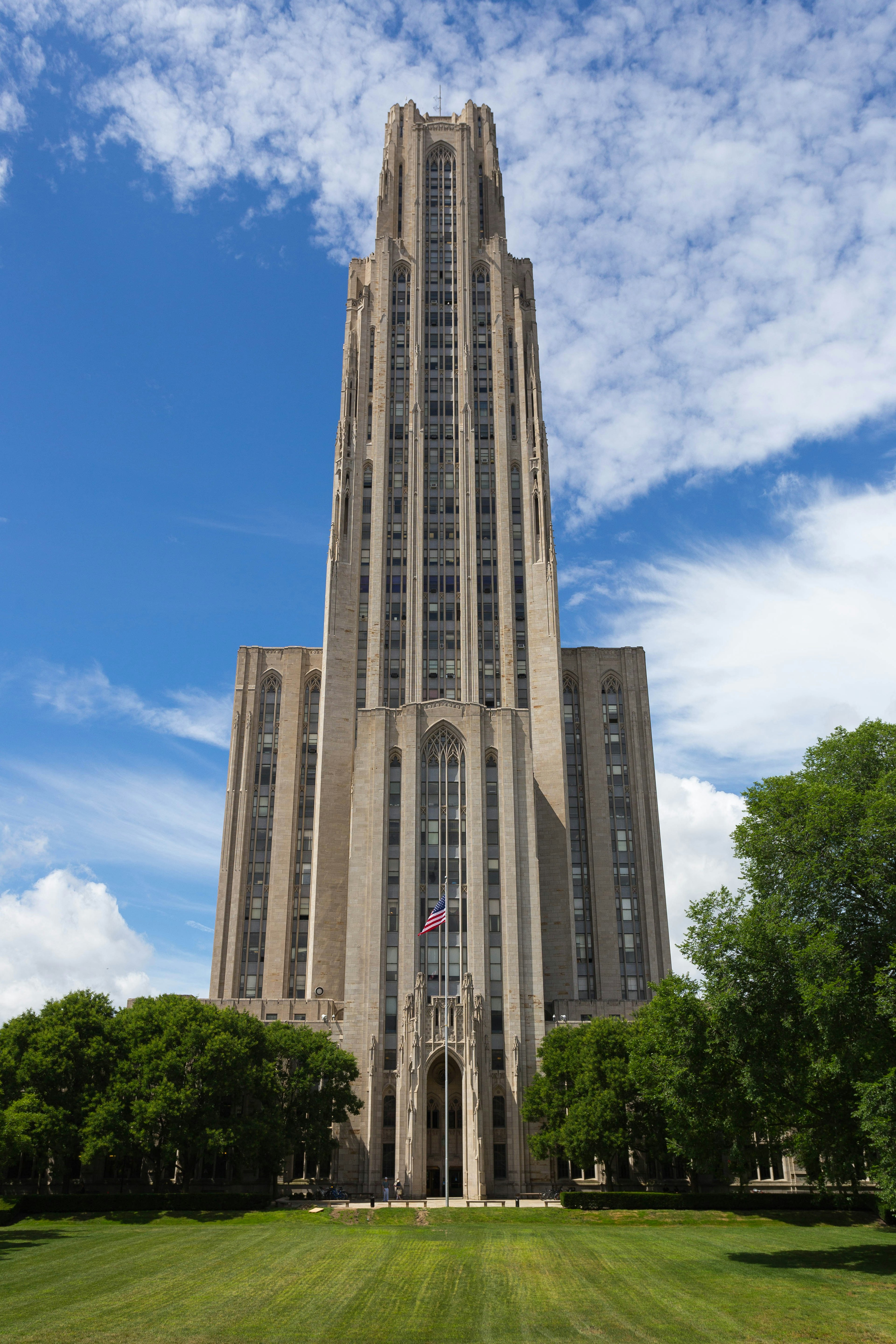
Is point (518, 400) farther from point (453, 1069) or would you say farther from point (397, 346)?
point (453, 1069)

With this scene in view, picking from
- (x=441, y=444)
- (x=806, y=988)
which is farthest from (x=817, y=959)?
(x=441, y=444)

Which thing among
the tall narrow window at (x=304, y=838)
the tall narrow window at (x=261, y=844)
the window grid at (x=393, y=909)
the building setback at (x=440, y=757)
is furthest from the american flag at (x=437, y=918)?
the tall narrow window at (x=261, y=844)

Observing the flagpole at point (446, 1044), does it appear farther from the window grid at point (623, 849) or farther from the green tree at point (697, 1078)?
the window grid at point (623, 849)

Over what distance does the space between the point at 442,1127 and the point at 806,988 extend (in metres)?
53.0

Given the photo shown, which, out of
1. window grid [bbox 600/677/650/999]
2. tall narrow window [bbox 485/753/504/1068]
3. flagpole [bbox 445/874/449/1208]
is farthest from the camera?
window grid [bbox 600/677/650/999]

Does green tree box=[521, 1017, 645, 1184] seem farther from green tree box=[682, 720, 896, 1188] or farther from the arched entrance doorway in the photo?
green tree box=[682, 720, 896, 1188]

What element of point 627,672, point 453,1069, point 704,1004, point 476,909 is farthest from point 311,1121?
point 627,672

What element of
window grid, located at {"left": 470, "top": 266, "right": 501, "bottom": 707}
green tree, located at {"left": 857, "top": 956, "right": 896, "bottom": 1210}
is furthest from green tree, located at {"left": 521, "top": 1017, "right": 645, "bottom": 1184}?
window grid, located at {"left": 470, "top": 266, "right": 501, "bottom": 707}

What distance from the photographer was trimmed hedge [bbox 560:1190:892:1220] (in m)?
60.7

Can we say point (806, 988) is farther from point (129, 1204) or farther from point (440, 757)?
point (440, 757)

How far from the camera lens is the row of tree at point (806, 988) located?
3741 centimetres

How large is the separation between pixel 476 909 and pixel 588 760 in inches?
1466

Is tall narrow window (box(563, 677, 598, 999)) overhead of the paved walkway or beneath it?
overhead

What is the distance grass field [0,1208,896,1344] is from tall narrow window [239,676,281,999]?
54.3 metres
